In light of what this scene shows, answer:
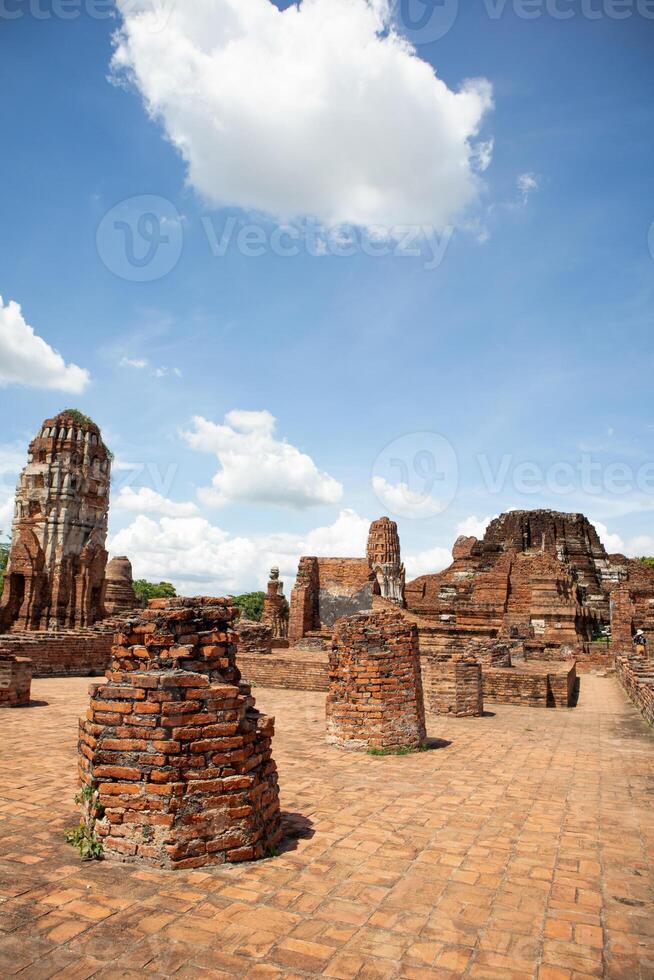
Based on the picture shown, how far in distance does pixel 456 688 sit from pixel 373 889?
6.62 m

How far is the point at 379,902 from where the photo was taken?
3.19 meters

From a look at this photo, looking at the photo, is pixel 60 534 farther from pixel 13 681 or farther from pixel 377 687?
pixel 377 687

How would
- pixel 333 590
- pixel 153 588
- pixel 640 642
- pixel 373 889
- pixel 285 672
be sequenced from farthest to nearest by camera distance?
pixel 153 588 < pixel 333 590 < pixel 640 642 < pixel 285 672 < pixel 373 889

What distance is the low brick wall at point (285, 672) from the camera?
14.0 m

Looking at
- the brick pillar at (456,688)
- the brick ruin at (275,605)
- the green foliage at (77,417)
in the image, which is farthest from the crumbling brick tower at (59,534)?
the brick pillar at (456,688)

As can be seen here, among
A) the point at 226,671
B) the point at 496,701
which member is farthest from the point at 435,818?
the point at 496,701

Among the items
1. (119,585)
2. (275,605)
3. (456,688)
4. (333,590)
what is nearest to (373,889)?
(456,688)

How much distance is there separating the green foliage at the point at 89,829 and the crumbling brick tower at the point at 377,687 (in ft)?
12.1

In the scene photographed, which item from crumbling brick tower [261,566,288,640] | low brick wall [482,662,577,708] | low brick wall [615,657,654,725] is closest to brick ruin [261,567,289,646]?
crumbling brick tower [261,566,288,640]

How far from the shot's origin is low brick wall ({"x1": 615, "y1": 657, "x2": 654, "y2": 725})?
9.51 m

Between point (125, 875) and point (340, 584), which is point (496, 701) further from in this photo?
point (340, 584)

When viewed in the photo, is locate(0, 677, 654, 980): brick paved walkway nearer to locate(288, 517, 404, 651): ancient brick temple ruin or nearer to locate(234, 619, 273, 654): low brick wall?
locate(234, 619, 273, 654): low brick wall

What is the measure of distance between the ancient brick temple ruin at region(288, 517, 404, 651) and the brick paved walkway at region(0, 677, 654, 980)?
700 inches

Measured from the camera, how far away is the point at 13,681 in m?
9.81
